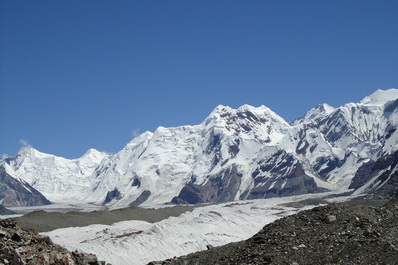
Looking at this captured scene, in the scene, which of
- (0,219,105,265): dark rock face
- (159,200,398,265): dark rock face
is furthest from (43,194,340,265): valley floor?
(0,219,105,265): dark rock face

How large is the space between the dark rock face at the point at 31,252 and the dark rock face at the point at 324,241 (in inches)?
283

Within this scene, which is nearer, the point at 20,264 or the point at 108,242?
the point at 20,264

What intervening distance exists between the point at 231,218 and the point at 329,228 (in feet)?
338

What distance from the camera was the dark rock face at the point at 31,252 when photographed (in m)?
31.7

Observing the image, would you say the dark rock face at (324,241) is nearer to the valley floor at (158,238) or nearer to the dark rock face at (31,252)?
the dark rock face at (31,252)

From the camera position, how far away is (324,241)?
3192 cm

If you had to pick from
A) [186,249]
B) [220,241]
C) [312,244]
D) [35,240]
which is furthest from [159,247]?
[312,244]

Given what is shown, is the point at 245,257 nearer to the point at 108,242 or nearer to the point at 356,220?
the point at 356,220

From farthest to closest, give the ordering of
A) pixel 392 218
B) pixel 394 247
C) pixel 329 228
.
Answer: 1. pixel 392 218
2. pixel 329 228
3. pixel 394 247

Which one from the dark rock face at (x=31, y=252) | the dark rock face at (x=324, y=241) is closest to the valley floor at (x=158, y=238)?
the dark rock face at (x=324, y=241)

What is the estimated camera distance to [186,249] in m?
94.9

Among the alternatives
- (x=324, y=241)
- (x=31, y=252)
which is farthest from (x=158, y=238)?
(x=324, y=241)

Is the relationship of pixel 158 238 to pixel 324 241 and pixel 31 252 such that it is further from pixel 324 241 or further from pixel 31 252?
pixel 324 241

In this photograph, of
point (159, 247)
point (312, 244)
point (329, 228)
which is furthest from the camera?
point (159, 247)
